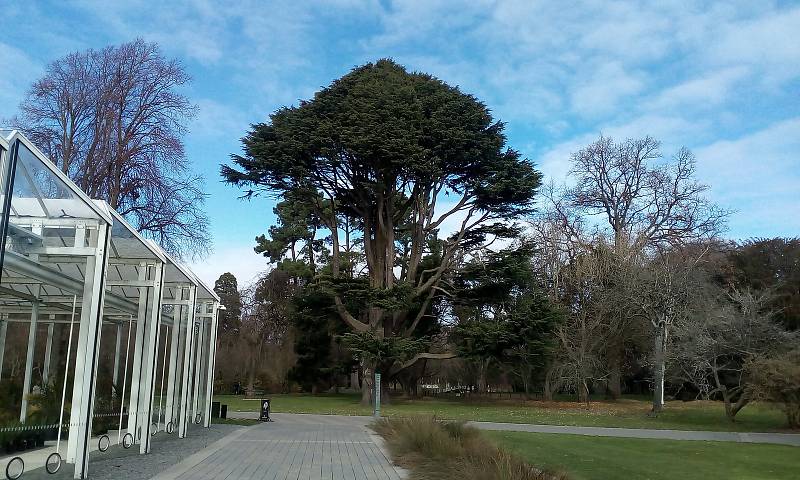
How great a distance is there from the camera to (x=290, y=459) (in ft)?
42.9

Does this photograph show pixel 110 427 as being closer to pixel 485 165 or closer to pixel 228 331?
pixel 485 165

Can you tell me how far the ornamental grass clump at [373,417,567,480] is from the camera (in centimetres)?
826

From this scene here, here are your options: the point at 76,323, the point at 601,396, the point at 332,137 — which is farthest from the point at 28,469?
the point at 601,396

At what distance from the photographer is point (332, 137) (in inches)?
1368

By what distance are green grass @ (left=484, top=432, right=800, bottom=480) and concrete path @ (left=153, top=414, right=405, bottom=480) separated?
2.72 metres

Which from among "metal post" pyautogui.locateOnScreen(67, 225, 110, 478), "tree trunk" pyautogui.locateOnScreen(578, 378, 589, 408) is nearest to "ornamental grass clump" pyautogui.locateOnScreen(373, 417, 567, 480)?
"metal post" pyautogui.locateOnScreen(67, 225, 110, 478)

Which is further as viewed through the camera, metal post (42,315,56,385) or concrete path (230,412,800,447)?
concrete path (230,412,800,447)

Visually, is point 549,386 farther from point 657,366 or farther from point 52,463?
point 52,463

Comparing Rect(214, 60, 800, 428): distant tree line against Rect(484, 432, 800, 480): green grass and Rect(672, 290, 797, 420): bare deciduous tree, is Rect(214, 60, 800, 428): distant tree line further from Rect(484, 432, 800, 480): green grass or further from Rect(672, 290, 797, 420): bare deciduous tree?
Rect(484, 432, 800, 480): green grass

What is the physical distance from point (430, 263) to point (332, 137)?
12698mm

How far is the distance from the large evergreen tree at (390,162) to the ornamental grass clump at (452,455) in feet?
67.4

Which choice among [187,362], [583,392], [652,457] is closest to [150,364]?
[187,362]

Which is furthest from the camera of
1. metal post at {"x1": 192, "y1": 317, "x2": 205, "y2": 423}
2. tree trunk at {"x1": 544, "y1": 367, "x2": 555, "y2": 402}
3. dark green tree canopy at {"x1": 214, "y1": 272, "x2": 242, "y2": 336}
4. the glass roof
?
dark green tree canopy at {"x1": 214, "y1": 272, "x2": 242, "y2": 336}

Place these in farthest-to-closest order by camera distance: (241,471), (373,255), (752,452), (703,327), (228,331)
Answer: (228,331), (373,255), (703,327), (752,452), (241,471)
